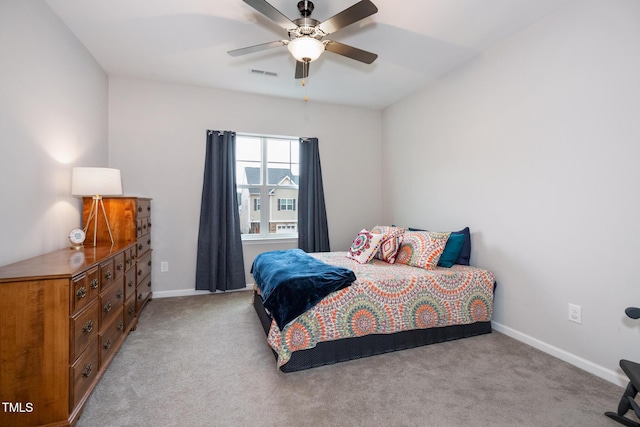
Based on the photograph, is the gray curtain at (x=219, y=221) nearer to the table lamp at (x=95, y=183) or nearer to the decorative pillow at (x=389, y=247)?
the table lamp at (x=95, y=183)

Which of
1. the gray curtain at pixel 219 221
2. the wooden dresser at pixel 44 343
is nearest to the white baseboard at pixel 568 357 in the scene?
the gray curtain at pixel 219 221

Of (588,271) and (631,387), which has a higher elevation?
(588,271)

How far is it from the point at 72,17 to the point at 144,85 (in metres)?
1.18

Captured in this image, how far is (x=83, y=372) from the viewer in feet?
5.29

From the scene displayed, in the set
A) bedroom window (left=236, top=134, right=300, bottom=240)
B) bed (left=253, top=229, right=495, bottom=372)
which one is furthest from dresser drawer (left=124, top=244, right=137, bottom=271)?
bedroom window (left=236, top=134, right=300, bottom=240)

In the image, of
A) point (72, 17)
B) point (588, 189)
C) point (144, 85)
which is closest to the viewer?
point (588, 189)

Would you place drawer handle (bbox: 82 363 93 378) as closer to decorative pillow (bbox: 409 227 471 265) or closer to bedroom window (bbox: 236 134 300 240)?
bedroom window (bbox: 236 134 300 240)

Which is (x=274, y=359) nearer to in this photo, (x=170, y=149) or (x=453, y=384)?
(x=453, y=384)

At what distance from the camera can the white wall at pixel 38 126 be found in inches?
70.7

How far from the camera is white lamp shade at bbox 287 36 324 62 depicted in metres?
2.01

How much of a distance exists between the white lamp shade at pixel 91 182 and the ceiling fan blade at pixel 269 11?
5.98 feet

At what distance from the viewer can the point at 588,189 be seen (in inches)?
80.7

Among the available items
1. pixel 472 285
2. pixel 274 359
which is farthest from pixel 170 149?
pixel 472 285

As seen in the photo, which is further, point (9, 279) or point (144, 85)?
point (144, 85)
